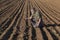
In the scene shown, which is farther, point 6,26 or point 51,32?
point 6,26

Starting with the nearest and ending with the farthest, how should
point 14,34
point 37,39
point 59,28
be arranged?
point 37,39, point 14,34, point 59,28

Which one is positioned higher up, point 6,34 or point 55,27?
point 6,34

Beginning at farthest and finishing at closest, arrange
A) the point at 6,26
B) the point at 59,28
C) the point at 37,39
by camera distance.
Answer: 1. the point at 6,26
2. the point at 59,28
3. the point at 37,39

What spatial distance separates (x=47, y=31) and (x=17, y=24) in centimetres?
301

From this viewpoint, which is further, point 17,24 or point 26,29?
point 17,24

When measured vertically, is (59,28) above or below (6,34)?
below

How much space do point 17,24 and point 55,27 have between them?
9.54 ft

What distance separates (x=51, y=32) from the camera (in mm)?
11836

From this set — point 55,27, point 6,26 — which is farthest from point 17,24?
point 55,27

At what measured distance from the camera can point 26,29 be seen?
41.8ft

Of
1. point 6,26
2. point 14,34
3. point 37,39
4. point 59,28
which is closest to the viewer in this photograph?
point 37,39

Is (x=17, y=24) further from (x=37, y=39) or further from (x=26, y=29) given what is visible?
(x=37, y=39)

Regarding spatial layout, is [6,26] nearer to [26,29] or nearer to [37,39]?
[26,29]

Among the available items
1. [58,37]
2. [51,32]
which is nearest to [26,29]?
[51,32]
